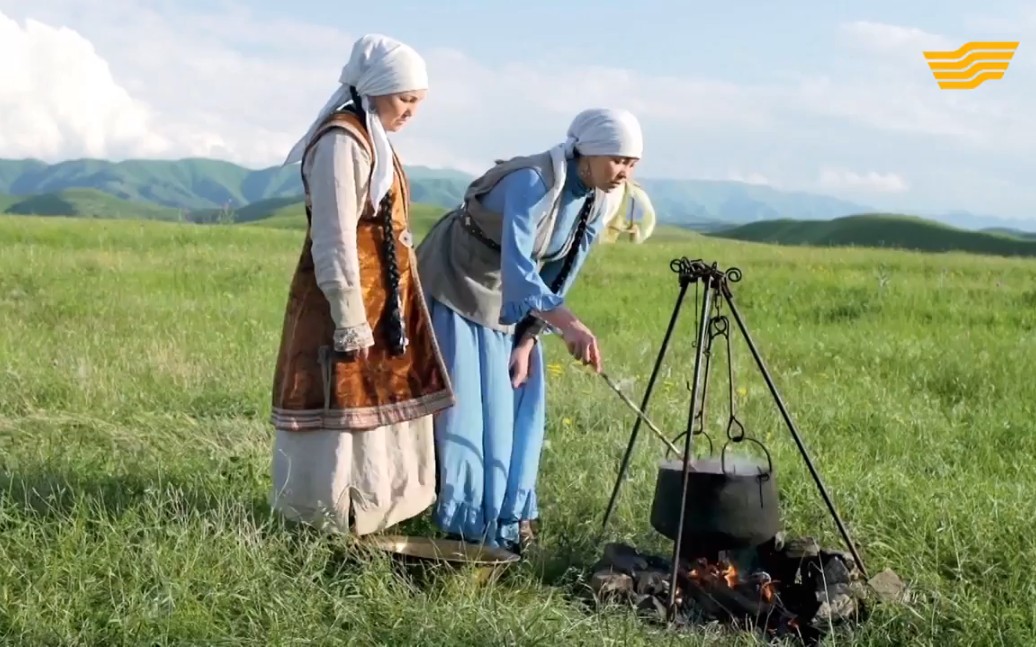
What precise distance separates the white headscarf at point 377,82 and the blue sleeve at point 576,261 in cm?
90

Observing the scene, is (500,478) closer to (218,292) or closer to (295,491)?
(295,491)

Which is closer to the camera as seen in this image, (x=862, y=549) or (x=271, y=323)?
(x=862, y=549)

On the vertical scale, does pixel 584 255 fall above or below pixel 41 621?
above

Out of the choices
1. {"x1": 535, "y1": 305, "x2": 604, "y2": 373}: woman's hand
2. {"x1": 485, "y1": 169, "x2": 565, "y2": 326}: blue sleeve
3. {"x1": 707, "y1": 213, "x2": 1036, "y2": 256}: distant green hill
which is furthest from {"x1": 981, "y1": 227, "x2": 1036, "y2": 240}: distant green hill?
{"x1": 535, "y1": 305, "x2": 604, "y2": 373}: woman's hand

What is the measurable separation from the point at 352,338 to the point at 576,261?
1140 mm

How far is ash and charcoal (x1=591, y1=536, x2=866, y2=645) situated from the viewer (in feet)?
13.0

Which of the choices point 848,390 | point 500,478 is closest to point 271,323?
point 848,390

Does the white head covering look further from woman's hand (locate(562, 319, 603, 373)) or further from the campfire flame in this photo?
the campfire flame

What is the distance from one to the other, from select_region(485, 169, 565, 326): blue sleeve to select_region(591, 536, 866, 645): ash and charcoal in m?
1.02

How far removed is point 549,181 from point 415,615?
1655 millimetres

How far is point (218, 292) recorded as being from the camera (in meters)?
12.1

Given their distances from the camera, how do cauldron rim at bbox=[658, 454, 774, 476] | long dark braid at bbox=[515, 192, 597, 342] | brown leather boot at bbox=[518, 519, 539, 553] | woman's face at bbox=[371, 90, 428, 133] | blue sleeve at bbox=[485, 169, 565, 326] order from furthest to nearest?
brown leather boot at bbox=[518, 519, 539, 553]
long dark braid at bbox=[515, 192, 597, 342]
cauldron rim at bbox=[658, 454, 774, 476]
blue sleeve at bbox=[485, 169, 565, 326]
woman's face at bbox=[371, 90, 428, 133]

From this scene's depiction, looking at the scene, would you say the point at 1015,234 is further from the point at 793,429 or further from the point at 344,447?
the point at 344,447

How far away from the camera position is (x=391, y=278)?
4109mm
